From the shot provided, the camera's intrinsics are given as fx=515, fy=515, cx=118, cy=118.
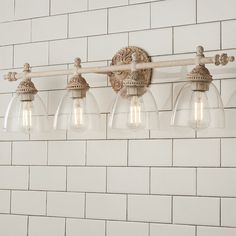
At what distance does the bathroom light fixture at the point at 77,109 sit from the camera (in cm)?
160

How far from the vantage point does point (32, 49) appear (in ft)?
6.16

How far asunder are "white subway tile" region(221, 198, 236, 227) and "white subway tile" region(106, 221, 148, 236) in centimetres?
25

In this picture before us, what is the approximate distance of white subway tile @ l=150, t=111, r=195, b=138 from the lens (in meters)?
1.58

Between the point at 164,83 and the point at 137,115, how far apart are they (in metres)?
0.18

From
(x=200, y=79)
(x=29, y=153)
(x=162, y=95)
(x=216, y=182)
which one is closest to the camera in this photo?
(x=200, y=79)

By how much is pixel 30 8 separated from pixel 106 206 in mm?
778

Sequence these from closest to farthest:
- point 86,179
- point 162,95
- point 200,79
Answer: point 200,79, point 162,95, point 86,179

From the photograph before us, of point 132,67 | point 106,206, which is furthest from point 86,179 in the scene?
point 132,67

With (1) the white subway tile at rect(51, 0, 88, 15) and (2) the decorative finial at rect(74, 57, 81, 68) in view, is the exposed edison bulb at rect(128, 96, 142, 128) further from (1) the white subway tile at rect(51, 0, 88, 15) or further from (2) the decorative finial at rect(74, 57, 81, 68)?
(1) the white subway tile at rect(51, 0, 88, 15)

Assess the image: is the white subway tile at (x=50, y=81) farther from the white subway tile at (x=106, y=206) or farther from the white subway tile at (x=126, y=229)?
the white subway tile at (x=126, y=229)

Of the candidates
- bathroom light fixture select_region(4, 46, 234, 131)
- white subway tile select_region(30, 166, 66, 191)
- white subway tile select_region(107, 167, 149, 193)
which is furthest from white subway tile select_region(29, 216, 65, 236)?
bathroom light fixture select_region(4, 46, 234, 131)

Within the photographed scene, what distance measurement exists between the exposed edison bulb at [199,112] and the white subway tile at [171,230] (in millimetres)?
327

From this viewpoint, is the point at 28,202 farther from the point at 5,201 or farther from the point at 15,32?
the point at 15,32

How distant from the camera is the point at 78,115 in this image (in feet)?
5.24
